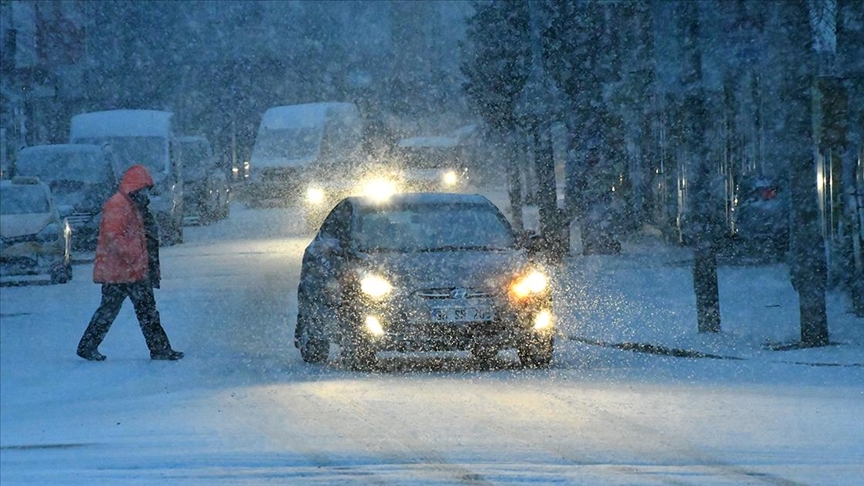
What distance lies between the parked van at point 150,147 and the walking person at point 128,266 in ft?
57.2

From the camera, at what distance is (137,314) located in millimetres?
14023

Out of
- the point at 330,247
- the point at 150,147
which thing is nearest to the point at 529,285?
the point at 330,247

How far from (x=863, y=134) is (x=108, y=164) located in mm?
16928

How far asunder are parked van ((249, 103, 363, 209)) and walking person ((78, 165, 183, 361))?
28.4 meters

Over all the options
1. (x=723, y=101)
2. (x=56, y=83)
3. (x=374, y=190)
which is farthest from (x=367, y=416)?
(x=56, y=83)

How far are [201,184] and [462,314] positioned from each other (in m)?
28.5

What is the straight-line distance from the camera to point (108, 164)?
30656mm

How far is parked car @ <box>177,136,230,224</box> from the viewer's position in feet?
130

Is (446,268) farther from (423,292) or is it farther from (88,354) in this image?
(88,354)

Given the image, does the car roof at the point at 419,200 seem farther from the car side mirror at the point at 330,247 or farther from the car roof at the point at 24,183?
the car roof at the point at 24,183

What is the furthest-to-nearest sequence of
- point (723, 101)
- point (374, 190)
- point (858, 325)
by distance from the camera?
point (374, 190) → point (723, 101) → point (858, 325)

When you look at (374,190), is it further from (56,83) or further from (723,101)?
(56,83)

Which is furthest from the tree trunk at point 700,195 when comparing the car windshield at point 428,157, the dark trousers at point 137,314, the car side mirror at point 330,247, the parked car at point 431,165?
Result: the car windshield at point 428,157

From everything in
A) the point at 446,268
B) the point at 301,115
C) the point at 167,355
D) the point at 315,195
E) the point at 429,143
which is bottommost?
the point at 167,355
